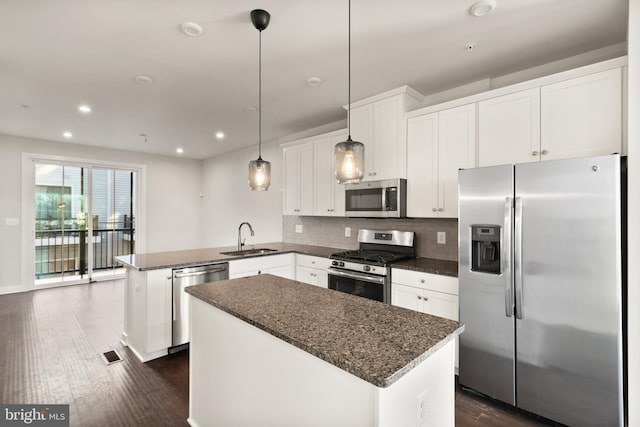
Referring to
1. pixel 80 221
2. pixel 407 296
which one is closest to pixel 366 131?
pixel 407 296

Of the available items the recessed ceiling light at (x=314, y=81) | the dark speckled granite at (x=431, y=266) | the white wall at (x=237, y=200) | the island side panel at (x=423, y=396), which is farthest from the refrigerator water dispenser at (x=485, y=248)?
the white wall at (x=237, y=200)

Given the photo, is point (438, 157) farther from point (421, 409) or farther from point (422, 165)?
point (421, 409)

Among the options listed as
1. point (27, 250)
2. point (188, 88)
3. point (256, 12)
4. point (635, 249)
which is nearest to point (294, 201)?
point (188, 88)

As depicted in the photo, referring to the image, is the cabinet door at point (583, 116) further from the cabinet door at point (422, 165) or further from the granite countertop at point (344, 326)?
the granite countertop at point (344, 326)

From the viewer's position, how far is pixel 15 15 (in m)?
1.98

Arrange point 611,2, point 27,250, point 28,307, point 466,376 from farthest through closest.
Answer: point 27,250, point 28,307, point 466,376, point 611,2

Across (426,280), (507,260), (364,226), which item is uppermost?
(364,226)

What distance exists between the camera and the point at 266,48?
94.0 inches

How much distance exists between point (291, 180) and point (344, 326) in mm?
3343

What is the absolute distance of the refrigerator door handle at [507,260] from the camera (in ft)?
6.91

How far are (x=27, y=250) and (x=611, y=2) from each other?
25.8ft

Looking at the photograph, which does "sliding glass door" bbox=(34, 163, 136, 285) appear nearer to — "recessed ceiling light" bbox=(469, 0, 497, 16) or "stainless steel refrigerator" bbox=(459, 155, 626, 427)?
"stainless steel refrigerator" bbox=(459, 155, 626, 427)

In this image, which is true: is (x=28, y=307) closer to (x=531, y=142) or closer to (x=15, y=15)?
(x=15, y=15)

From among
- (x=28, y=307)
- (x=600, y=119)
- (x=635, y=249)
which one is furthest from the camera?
(x=28, y=307)
